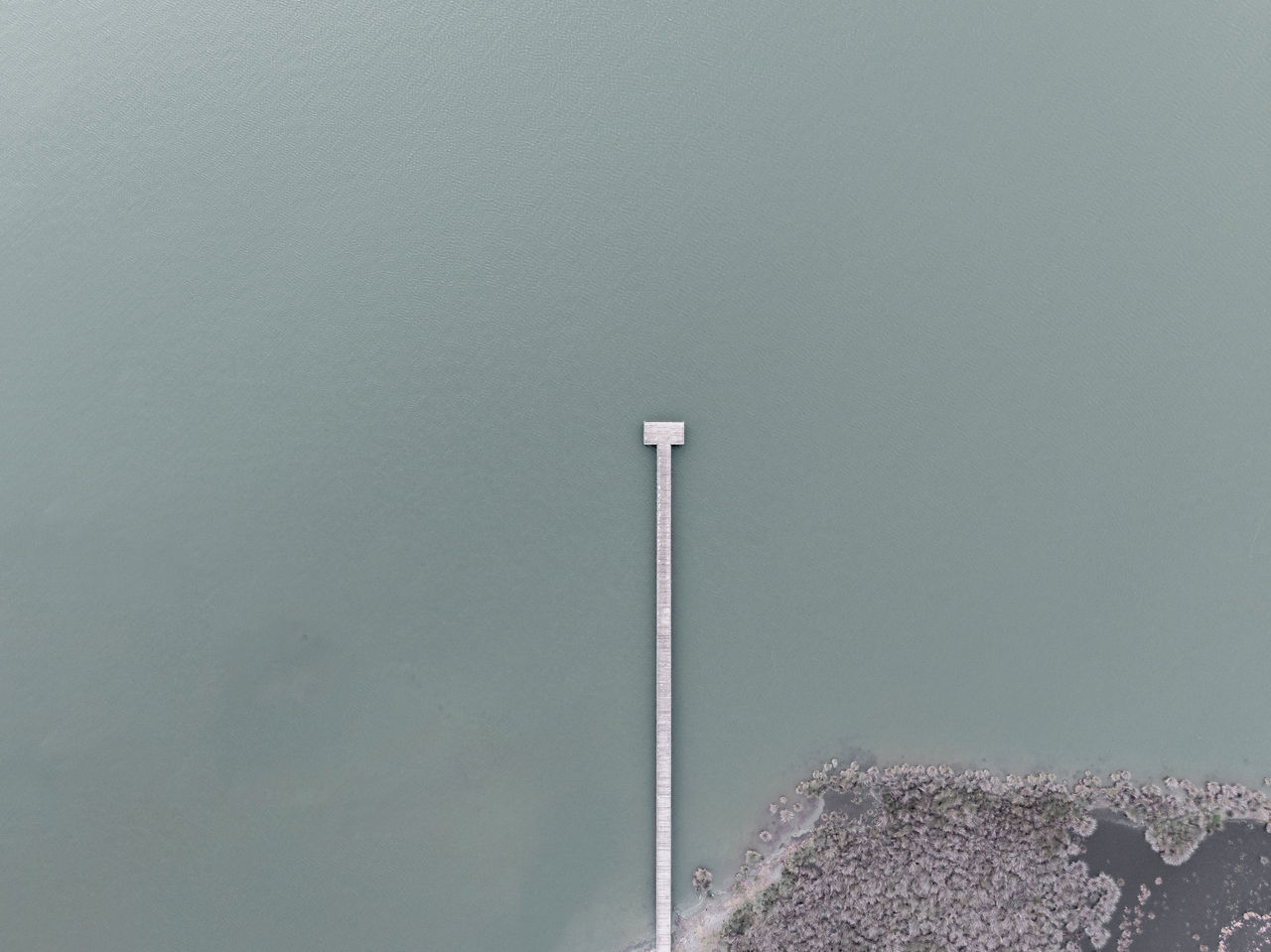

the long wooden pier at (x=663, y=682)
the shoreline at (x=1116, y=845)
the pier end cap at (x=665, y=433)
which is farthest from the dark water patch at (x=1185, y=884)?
the pier end cap at (x=665, y=433)

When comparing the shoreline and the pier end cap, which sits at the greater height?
the pier end cap

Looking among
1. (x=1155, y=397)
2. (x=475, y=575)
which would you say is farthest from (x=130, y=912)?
(x=1155, y=397)

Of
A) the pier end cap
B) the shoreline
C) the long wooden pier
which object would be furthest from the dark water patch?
the pier end cap

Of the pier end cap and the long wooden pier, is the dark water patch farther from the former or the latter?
the pier end cap

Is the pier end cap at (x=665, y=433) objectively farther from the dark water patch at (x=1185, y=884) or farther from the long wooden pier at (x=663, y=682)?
the dark water patch at (x=1185, y=884)

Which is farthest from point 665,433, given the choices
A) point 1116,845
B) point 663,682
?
point 1116,845

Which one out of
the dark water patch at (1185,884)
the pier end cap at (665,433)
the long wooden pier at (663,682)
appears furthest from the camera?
the pier end cap at (665,433)

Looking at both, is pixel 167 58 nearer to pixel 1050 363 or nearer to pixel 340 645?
pixel 340 645

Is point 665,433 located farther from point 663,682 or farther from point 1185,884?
point 1185,884
